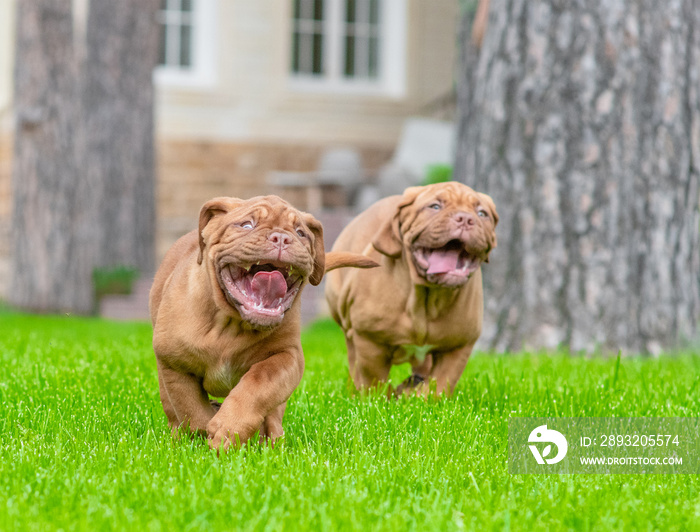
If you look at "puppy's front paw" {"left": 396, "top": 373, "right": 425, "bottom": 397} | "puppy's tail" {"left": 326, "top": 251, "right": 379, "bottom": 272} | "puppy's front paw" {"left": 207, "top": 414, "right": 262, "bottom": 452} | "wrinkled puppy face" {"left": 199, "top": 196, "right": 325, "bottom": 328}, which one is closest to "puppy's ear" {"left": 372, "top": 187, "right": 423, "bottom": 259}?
"puppy's tail" {"left": 326, "top": 251, "right": 379, "bottom": 272}

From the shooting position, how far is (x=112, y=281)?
12.1 meters

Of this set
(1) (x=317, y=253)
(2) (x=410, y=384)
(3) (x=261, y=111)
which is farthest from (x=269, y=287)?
(3) (x=261, y=111)

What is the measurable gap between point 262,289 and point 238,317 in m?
0.15

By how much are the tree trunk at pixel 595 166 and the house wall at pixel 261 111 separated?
979 cm

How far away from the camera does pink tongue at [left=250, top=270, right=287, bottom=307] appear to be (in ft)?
10.4

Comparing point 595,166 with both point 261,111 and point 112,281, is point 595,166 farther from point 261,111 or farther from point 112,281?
point 261,111

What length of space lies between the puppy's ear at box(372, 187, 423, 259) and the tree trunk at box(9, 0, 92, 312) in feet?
25.9

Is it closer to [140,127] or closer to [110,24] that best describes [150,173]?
[140,127]

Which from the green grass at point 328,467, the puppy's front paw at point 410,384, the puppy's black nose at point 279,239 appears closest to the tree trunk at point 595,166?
the green grass at point 328,467

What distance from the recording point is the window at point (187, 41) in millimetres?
16766

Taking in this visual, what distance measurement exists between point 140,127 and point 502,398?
9.24 m

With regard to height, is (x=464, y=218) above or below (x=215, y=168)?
above

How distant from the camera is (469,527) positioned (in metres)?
2.59

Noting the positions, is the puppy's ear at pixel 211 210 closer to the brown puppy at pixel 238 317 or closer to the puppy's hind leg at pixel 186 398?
the brown puppy at pixel 238 317
